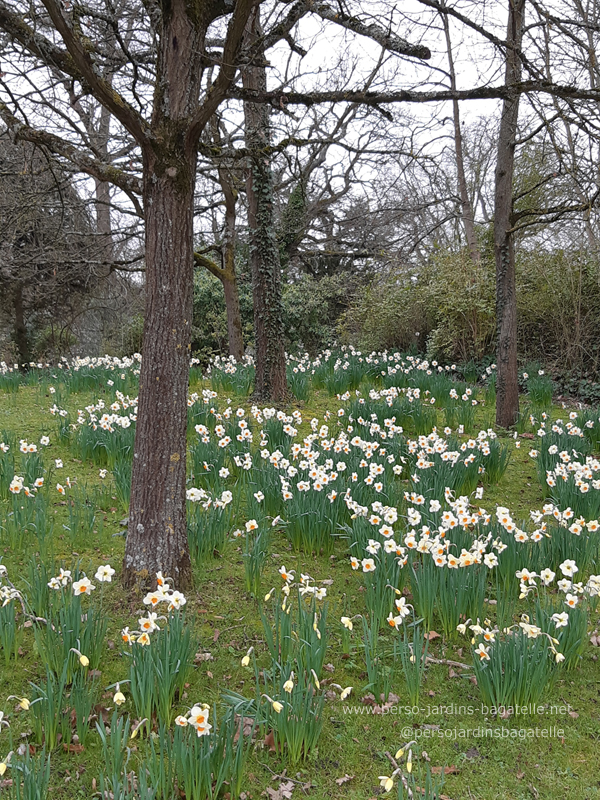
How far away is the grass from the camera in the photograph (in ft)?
6.71

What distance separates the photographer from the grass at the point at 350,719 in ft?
6.71

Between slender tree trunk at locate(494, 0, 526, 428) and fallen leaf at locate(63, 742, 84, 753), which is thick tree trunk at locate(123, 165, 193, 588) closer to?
fallen leaf at locate(63, 742, 84, 753)

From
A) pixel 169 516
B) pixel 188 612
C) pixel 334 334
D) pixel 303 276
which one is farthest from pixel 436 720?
pixel 303 276

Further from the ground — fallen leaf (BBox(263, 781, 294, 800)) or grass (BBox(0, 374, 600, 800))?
grass (BBox(0, 374, 600, 800))

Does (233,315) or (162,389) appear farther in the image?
(233,315)

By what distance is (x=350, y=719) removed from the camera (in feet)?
7.70

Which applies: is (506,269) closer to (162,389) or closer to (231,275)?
(162,389)

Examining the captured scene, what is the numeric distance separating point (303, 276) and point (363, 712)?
12.7m

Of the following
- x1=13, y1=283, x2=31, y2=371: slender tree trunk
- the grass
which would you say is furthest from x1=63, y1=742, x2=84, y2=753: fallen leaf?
x1=13, y1=283, x2=31, y2=371: slender tree trunk

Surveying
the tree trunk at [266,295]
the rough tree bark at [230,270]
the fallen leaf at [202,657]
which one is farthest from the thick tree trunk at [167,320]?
the rough tree bark at [230,270]

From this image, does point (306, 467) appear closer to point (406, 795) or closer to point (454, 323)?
point (406, 795)

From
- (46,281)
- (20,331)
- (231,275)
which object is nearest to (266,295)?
(231,275)

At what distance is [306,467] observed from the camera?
4094mm

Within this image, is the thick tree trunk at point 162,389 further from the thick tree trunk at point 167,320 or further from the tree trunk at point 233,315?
the tree trunk at point 233,315
